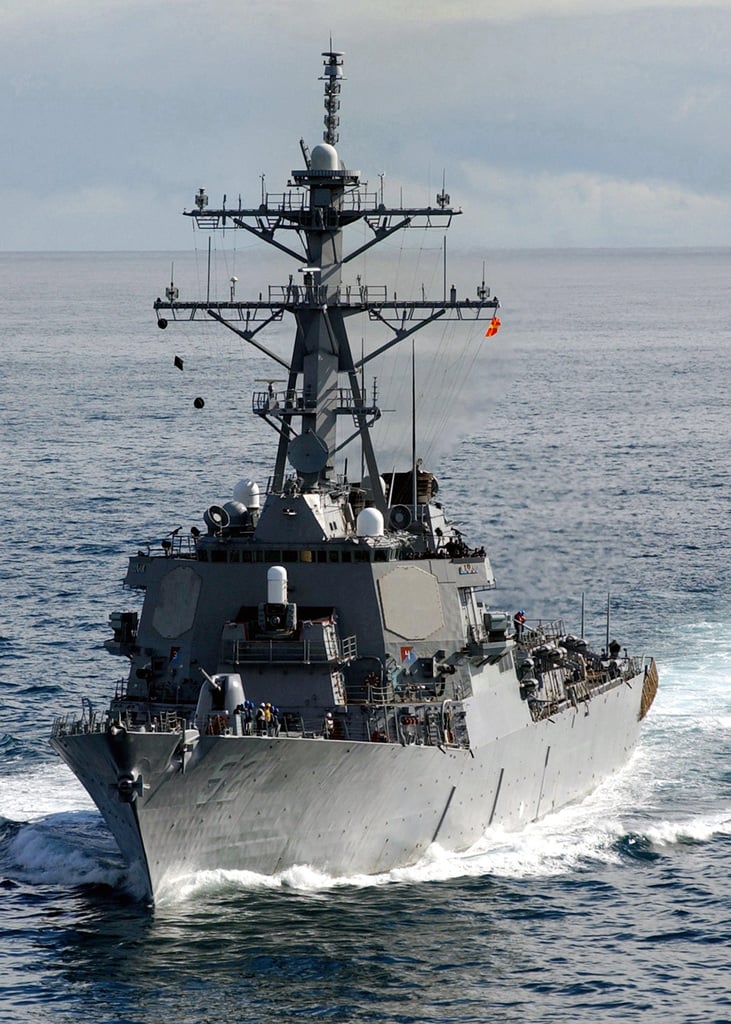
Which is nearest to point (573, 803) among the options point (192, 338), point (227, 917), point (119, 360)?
point (227, 917)

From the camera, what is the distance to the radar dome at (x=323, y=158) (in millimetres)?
36688

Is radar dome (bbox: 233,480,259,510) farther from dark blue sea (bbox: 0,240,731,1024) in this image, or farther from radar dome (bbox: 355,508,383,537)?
dark blue sea (bbox: 0,240,731,1024)

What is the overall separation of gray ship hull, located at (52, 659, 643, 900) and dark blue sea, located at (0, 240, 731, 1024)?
0.49m

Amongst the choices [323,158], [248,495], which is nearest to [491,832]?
[248,495]

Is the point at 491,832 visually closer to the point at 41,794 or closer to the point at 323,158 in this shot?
the point at 41,794

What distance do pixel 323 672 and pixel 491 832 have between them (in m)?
5.02

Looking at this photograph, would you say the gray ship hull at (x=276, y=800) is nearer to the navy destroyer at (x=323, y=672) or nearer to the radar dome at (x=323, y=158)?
the navy destroyer at (x=323, y=672)

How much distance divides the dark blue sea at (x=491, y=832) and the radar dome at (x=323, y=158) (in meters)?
2.52

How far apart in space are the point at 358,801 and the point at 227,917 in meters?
3.19

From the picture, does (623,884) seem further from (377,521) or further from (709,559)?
(709,559)

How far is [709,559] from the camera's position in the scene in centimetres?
5778

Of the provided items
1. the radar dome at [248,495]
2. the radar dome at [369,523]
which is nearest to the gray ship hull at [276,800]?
the radar dome at [369,523]

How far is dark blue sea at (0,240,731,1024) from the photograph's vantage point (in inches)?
1089

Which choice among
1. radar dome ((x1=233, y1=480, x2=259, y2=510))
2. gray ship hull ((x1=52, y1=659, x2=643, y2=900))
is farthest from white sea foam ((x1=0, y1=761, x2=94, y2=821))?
radar dome ((x1=233, y1=480, x2=259, y2=510))
